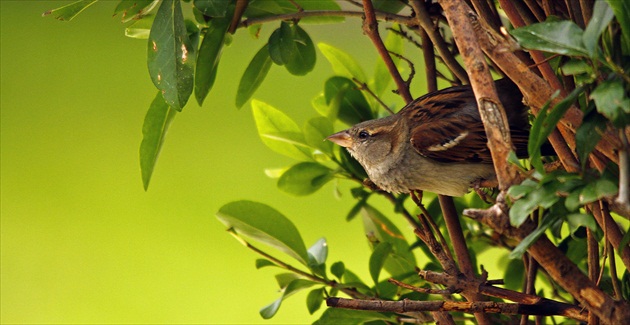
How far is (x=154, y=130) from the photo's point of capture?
0.88 meters

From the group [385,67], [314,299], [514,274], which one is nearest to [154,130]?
[314,299]

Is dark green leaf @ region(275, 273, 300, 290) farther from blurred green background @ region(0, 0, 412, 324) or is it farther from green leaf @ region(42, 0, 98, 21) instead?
blurred green background @ region(0, 0, 412, 324)

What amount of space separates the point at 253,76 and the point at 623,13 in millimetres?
534

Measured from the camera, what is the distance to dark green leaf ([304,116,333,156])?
1.12 m

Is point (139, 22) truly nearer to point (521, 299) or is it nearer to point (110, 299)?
point (521, 299)

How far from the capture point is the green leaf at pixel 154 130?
0.87m

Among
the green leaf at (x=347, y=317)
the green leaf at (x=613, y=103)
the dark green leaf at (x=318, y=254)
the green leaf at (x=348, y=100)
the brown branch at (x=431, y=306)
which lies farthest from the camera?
the green leaf at (x=348, y=100)

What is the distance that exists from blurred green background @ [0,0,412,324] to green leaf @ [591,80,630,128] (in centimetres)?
207

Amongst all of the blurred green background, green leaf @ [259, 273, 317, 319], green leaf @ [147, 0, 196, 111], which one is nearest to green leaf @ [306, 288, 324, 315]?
green leaf @ [259, 273, 317, 319]

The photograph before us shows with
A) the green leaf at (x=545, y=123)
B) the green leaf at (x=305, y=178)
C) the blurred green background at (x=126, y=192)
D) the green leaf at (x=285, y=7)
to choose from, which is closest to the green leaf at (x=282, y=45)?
the green leaf at (x=285, y=7)

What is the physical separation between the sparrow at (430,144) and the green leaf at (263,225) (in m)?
0.15

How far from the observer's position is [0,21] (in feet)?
12.4

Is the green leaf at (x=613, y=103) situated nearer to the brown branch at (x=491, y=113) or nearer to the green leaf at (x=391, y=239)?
the brown branch at (x=491, y=113)

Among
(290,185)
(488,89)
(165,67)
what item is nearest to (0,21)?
(290,185)
